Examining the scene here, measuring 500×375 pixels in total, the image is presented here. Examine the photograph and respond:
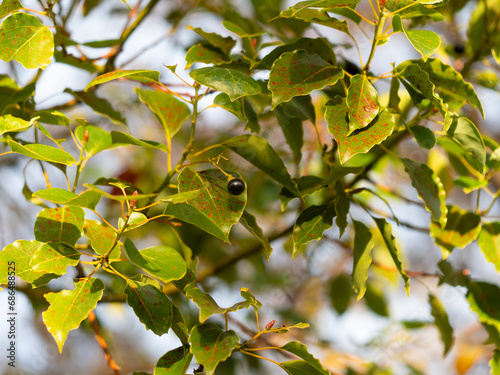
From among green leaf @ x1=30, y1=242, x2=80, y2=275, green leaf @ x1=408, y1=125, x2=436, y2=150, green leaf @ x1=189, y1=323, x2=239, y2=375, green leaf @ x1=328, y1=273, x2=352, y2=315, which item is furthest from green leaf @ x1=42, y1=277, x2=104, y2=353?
green leaf @ x1=328, y1=273, x2=352, y2=315

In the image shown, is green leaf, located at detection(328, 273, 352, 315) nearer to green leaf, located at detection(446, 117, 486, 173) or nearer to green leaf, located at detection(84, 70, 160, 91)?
green leaf, located at detection(446, 117, 486, 173)

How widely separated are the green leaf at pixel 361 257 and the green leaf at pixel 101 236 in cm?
37

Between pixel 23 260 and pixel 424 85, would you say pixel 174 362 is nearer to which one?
pixel 23 260

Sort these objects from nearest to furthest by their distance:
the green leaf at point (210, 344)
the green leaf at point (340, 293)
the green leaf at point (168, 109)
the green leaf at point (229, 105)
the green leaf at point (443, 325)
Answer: the green leaf at point (210, 344) < the green leaf at point (229, 105) < the green leaf at point (168, 109) < the green leaf at point (443, 325) < the green leaf at point (340, 293)

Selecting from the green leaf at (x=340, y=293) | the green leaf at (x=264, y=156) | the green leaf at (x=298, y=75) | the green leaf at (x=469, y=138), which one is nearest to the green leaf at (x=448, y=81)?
the green leaf at (x=469, y=138)

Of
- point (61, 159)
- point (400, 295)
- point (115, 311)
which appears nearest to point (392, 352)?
point (400, 295)

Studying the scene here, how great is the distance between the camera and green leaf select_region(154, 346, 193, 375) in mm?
698

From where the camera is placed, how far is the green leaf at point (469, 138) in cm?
81

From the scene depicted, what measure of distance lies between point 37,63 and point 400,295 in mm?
2134

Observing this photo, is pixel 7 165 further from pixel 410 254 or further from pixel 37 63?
pixel 410 254

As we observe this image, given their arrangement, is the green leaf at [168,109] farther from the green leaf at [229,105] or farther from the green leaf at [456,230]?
the green leaf at [456,230]

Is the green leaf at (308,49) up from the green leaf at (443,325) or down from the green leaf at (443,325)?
up

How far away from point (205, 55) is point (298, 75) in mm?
175

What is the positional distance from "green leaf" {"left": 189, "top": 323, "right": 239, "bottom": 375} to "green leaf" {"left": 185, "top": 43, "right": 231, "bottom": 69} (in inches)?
15.3
